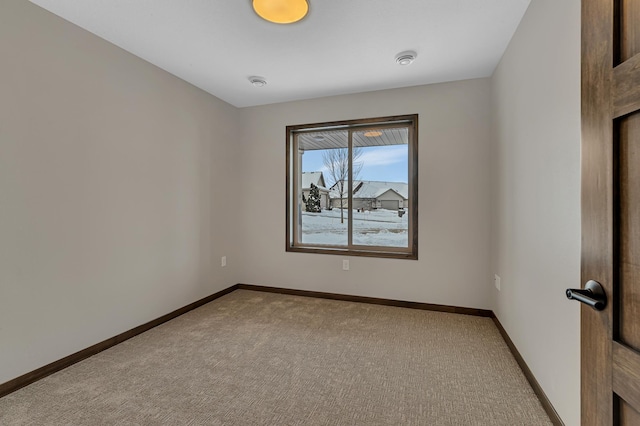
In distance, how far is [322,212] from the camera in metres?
3.88

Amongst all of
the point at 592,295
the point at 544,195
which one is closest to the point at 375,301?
the point at 544,195

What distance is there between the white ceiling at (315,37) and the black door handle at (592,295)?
193 cm

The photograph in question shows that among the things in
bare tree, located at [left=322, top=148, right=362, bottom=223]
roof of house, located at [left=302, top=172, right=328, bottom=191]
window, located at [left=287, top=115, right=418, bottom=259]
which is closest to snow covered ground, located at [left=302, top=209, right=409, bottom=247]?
window, located at [left=287, top=115, right=418, bottom=259]

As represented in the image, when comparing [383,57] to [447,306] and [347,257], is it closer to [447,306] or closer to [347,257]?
[347,257]

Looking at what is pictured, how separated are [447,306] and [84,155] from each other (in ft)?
11.9

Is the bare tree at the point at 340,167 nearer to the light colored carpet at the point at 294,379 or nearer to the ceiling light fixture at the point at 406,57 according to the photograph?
the ceiling light fixture at the point at 406,57

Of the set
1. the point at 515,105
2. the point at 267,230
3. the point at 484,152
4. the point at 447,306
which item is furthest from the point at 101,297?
the point at 484,152

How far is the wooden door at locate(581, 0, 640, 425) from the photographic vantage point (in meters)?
0.70

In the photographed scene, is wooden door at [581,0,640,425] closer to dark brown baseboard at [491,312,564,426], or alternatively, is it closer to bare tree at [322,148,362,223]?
dark brown baseboard at [491,312,564,426]

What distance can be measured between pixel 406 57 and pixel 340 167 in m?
1.50

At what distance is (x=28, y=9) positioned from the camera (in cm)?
190

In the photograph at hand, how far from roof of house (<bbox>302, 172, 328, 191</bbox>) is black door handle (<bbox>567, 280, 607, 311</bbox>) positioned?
312 centimetres

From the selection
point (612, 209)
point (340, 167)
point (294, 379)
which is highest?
point (340, 167)

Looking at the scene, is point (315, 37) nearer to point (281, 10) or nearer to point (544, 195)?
point (281, 10)
